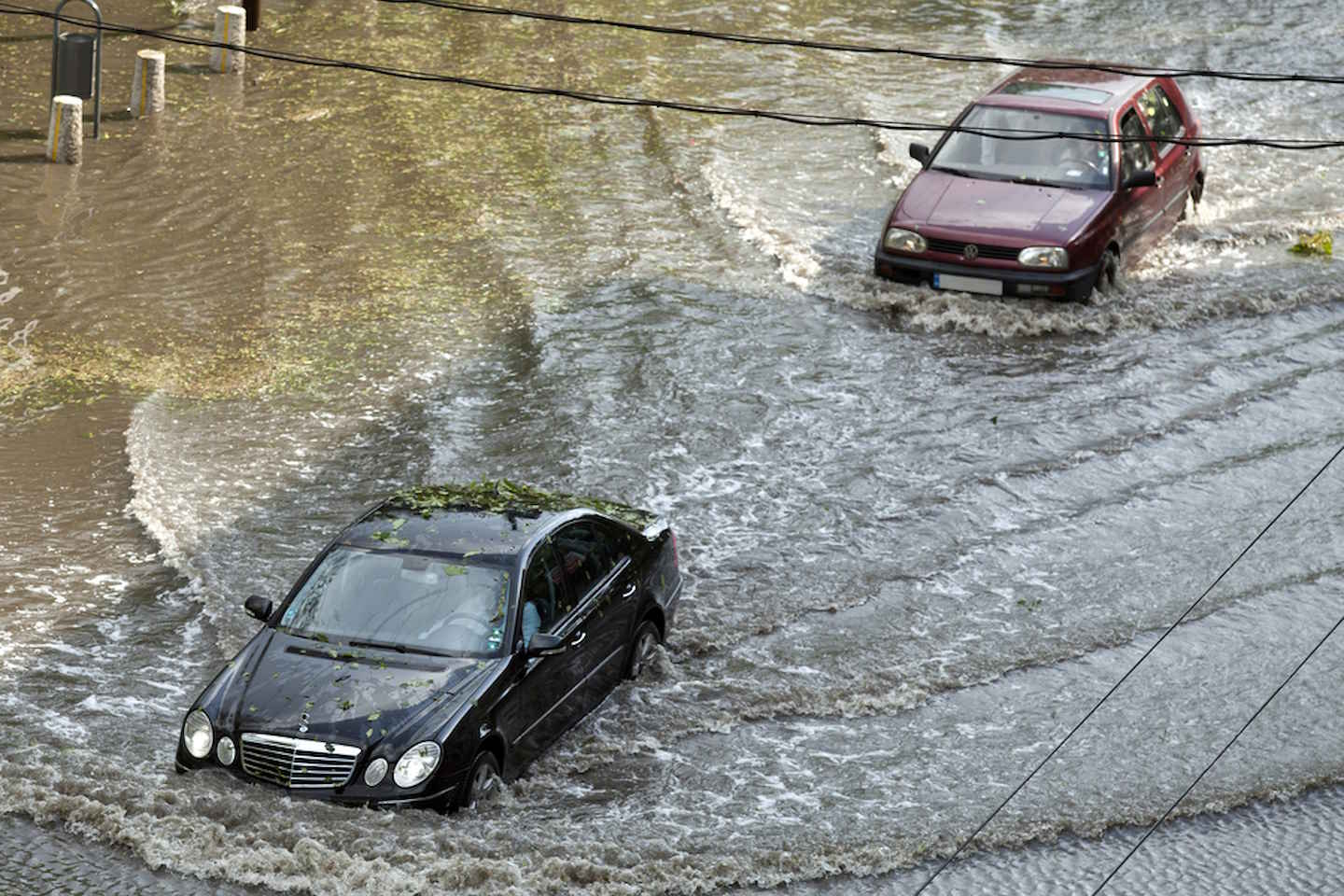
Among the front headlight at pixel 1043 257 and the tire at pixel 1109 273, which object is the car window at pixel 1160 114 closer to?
the tire at pixel 1109 273

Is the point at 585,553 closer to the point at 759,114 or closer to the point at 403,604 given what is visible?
the point at 403,604

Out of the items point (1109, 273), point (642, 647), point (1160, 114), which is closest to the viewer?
point (642, 647)

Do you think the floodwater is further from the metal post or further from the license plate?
the metal post

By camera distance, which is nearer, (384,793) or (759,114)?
(384,793)

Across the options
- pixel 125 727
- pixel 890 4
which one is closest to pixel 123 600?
pixel 125 727

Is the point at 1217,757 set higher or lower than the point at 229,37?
lower

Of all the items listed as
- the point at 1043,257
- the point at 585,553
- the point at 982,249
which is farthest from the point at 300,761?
the point at 1043,257

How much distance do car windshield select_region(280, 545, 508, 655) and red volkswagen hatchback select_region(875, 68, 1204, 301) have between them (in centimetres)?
858

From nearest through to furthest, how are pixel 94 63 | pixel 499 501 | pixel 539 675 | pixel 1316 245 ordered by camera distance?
pixel 539 675 < pixel 499 501 < pixel 1316 245 < pixel 94 63

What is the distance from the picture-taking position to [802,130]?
24750 mm

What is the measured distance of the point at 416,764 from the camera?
928cm

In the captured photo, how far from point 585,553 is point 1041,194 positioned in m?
8.66

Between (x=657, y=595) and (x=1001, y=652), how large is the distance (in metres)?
2.34

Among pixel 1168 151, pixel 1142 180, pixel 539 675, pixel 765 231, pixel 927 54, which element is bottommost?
pixel 539 675
